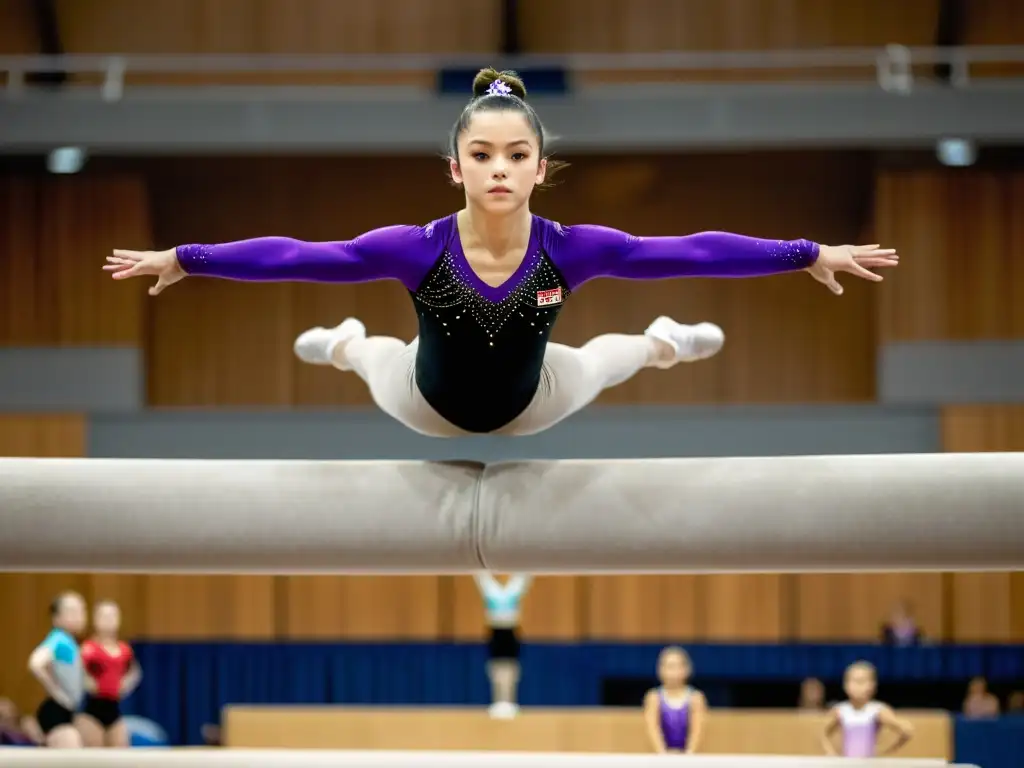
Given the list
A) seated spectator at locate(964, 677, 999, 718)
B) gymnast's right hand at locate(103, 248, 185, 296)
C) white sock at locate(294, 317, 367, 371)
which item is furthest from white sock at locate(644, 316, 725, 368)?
seated spectator at locate(964, 677, 999, 718)

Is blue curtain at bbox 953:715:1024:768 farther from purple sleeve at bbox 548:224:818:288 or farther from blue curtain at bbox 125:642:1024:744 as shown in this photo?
purple sleeve at bbox 548:224:818:288

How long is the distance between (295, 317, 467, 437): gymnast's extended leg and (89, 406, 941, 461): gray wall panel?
246 inches

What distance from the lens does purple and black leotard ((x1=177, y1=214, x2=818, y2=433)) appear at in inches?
97.3

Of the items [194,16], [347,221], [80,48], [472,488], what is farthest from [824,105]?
[472,488]

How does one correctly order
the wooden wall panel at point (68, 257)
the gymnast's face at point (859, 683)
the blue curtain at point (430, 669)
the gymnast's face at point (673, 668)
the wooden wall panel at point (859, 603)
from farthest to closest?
the wooden wall panel at point (68, 257) → the wooden wall panel at point (859, 603) → the blue curtain at point (430, 669) → the gymnast's face at point (673, 668) → the gymnast's face at point (859, 683)

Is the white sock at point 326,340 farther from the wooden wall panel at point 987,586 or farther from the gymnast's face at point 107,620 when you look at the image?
the wooden wall panel at point 987,586

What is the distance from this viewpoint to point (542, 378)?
2666 mm

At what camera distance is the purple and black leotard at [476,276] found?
2473 mm

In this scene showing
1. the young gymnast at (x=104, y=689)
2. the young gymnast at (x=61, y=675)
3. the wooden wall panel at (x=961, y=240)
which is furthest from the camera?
the wooden wall panel at (x=961, y=240)

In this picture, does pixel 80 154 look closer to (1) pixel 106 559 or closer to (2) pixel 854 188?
(2) pixel 854 188

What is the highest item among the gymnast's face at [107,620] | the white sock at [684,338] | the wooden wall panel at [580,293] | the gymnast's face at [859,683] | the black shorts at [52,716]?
the wooden wall panel at [580,293]

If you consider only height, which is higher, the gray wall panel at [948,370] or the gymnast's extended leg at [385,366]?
the gray wall panel at [948,370]

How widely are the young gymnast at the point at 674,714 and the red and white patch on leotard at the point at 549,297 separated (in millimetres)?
4218

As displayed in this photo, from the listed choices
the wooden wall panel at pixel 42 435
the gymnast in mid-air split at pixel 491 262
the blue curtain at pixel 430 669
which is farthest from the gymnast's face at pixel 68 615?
the wooden wall panel at pixel 42 435
